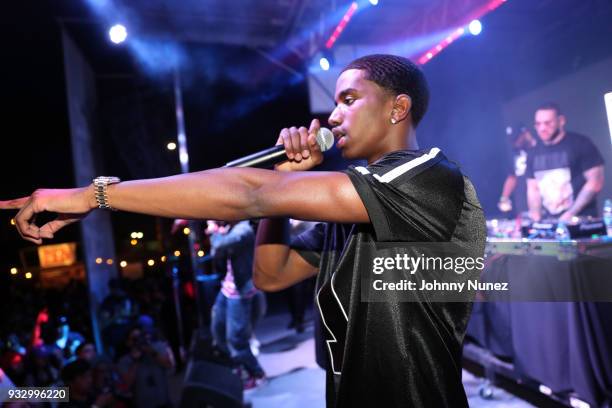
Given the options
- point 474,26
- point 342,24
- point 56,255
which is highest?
point 342,24

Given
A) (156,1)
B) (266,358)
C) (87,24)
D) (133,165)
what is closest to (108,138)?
(133,165)

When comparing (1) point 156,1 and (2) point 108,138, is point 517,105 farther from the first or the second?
(2) point 108,138

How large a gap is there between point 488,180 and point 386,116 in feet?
20.5

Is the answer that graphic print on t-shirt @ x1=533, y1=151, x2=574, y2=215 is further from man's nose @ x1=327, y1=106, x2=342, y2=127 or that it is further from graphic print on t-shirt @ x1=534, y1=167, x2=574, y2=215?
man's nose @ x1=327, y1=106, x2=342, y2=127

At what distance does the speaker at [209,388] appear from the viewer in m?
2.64

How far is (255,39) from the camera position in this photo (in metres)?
7.14

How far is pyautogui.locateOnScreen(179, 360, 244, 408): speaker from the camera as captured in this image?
264 cm

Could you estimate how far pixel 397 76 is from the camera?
1.20 m

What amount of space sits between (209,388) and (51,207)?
215cm

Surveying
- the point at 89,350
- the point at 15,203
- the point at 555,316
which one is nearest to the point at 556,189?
the point at 555,316

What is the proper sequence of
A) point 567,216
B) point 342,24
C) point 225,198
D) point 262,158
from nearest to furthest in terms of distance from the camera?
point 225,198 < point 262,158 < point 567,216 < point 342,24

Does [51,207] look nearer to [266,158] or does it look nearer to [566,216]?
[266,158]

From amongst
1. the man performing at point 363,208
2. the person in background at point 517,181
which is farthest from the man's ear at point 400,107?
the person in background at point 517,181

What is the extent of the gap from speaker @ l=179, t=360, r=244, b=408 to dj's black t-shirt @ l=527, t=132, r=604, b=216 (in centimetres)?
378
